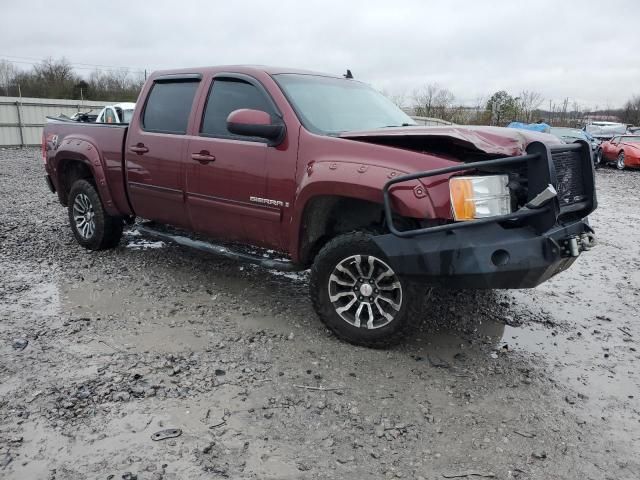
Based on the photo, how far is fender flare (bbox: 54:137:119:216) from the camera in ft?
18.2

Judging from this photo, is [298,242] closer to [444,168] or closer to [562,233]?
[444,168]

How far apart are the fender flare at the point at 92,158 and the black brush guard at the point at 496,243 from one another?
344 centimetres

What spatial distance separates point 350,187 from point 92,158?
334 centimetres

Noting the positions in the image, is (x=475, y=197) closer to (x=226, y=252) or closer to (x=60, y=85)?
(x=226, y=252)

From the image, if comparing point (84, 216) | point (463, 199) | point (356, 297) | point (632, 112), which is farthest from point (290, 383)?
point (632, 112)

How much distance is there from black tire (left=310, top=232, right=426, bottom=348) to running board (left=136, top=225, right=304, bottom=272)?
1.28ft

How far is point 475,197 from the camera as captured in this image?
3184mm

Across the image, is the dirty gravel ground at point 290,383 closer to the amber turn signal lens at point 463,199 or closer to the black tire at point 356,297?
the black tire at point 356,297

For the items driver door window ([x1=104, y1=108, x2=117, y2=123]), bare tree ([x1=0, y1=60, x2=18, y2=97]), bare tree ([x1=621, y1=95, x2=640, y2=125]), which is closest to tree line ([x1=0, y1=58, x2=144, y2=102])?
bare tree ([x1=0, y1=60, x2=18, y2=97])

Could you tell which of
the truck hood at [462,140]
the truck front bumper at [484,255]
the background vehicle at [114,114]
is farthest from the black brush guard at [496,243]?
the background vehicle at [114,114]

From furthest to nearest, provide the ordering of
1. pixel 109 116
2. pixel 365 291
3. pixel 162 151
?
pixel 109 116 → pixel 162 151 → pixel 365 291

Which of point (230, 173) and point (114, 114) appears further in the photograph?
point (114, 114)

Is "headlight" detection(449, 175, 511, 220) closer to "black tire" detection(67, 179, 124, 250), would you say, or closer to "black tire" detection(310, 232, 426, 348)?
"black tire" detection(310, 232, 426, 348)

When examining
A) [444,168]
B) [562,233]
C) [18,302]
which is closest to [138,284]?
[18,302]
